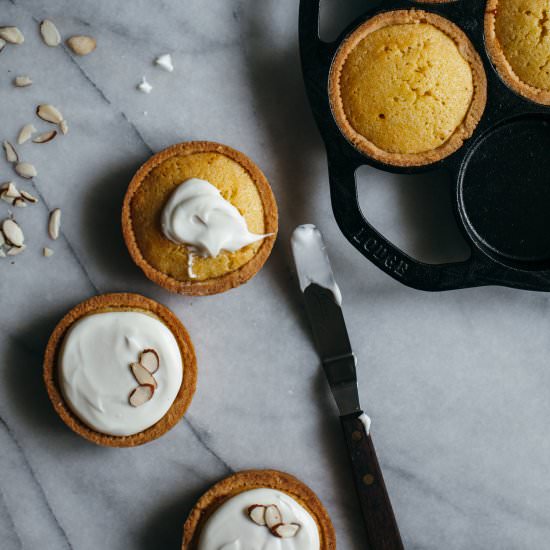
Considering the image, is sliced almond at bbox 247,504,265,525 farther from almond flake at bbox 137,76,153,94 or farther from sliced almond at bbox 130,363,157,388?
almond flake at bbox 137,76,153,94

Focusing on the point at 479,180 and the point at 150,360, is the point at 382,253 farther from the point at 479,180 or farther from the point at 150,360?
the point at 150,360

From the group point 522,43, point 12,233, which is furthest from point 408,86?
point 12,233

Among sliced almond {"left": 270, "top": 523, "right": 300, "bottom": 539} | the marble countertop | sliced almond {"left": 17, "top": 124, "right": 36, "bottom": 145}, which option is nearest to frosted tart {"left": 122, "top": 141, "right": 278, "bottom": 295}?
the marble countertop

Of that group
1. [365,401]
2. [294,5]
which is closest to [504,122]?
[294,5]

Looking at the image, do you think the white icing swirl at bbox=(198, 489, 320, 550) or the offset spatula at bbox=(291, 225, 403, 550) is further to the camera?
the offset spatula at bbox=(291, 225, 403, 550)

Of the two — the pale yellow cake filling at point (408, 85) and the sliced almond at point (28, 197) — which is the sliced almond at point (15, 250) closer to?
the sliced almond at point (28, 197)

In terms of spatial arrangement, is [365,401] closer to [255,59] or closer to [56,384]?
[56,384]
